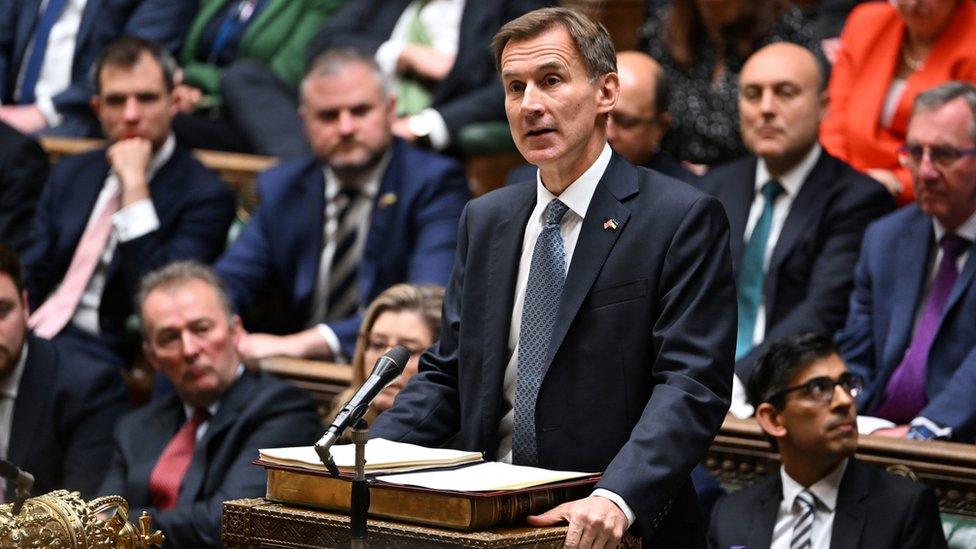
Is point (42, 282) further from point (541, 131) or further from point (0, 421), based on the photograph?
point (541, 131)

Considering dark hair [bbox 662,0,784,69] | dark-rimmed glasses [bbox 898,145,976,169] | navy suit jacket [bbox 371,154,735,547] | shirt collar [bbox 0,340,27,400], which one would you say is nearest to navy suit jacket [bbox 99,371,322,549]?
shirt collar [bbox 0,340,27,400]

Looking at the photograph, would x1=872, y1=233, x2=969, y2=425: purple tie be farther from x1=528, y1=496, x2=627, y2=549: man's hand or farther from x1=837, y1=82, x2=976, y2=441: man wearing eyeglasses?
x1=528, y1=496, x2=627, y2=549: man's hand

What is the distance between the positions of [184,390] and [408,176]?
3.52 ft

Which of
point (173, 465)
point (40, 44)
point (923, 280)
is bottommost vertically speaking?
point (173, 465)

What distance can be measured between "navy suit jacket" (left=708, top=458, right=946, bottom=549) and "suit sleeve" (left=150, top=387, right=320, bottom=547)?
106 cm

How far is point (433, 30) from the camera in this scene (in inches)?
213

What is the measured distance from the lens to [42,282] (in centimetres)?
485

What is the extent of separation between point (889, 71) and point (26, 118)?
10.4 ft

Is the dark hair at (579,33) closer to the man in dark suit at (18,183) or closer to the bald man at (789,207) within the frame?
the bald man at (789,207)

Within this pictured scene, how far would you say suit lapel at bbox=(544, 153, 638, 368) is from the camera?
7.31 ft

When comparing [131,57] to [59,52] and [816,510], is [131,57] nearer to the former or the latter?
[59,52]

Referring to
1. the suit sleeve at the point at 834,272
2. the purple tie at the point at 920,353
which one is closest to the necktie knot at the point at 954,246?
the purple tie at the point at 920,353

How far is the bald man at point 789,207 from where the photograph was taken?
13.2ft

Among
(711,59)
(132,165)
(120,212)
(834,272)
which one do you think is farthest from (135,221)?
(834,272)
